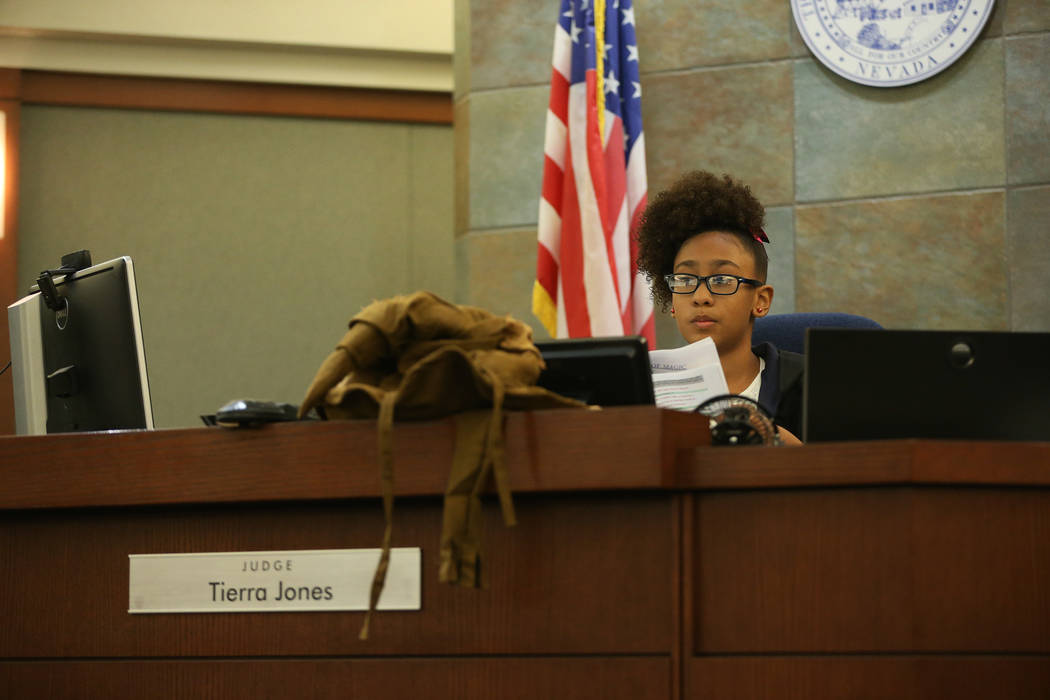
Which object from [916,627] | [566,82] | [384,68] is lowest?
[916,627]

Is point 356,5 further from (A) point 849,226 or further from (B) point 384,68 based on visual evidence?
(A) point 849,226

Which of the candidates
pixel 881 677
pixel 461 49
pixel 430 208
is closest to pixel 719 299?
pixel 881 677

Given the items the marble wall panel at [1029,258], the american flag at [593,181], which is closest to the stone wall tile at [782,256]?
the american flag at [593,181]

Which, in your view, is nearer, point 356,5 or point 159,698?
point 159,698

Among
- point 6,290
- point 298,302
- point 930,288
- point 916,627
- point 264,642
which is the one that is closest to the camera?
point 916,627

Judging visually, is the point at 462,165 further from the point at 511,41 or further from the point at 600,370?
the point at 600,370

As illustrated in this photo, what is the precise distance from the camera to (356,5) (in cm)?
428

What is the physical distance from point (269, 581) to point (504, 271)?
7.90 feet

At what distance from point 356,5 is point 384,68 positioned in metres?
0.25

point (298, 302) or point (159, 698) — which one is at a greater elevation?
point (298, 302)

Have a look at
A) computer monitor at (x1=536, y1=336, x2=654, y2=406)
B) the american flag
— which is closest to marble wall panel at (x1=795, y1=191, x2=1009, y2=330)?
the american flag

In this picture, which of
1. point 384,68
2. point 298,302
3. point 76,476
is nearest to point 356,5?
point 384,68

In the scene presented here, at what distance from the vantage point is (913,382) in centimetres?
129

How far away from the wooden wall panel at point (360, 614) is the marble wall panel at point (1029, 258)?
2283 mm
